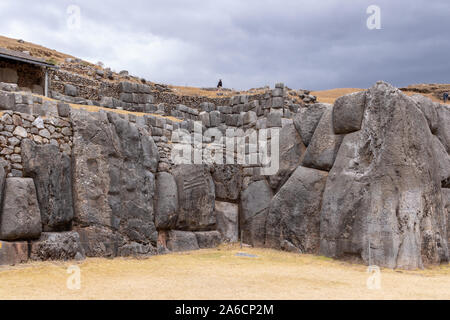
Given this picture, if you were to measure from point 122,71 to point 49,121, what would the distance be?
806 inches

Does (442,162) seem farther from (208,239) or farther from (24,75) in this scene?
(24,75)

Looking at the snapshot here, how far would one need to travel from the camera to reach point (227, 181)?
53.1ft

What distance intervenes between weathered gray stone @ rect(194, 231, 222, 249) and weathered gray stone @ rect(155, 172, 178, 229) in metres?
1.18

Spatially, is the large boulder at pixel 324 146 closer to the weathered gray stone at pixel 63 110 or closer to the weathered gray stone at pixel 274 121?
the weathered gray stone at pixel 274 121

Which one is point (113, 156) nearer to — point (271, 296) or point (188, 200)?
point (188, 200)

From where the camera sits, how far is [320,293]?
7477 millimetres

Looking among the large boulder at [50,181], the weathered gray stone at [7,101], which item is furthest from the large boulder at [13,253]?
the weathered gray stone at [7,101]

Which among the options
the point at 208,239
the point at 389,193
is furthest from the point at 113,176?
the point at 389,193

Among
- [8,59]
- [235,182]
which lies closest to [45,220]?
[235,182]

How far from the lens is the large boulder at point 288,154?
15070 millimetres

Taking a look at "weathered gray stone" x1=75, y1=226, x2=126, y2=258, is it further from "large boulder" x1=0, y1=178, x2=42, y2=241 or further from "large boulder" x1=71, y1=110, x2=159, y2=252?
"large boulder" x1=0, y1=178, x2=42, y2=241

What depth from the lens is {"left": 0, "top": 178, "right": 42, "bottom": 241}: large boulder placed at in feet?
31.9

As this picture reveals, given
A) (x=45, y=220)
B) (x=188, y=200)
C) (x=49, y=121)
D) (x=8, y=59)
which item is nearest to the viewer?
(x=45, y=220)

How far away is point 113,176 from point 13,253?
340cm
